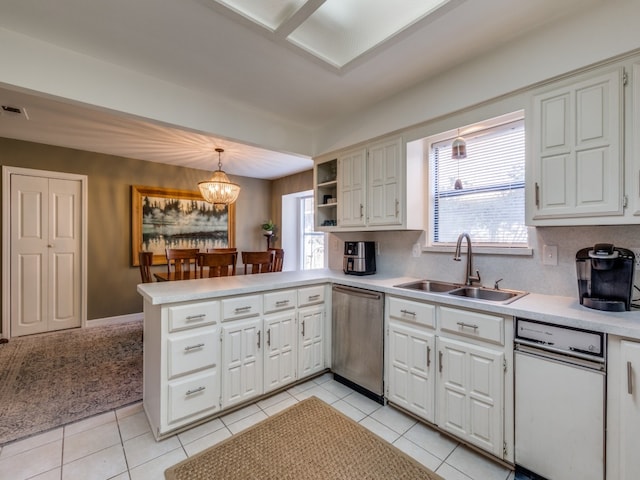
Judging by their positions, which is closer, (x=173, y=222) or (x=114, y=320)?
(x=114, y=320)

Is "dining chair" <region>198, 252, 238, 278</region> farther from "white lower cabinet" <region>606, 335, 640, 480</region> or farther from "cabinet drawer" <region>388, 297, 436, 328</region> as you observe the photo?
"white lower cabinet" <region>606, 335, 640, 480</region>

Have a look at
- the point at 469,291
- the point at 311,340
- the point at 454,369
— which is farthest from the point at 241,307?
the point at 469,291

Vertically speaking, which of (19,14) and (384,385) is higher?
(19,14)

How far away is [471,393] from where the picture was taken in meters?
1.72

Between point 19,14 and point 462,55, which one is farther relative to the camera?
point 462,55

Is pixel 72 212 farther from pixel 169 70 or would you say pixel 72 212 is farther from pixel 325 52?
pixel 325 52

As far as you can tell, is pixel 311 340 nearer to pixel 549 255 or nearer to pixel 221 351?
pixel 221 351

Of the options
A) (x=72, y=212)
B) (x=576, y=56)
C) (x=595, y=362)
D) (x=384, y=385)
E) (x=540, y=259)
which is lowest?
(x=384, y=385)

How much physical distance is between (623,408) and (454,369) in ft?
2.38

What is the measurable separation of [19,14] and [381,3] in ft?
6.35

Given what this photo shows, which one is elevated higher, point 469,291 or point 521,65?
point 521,65

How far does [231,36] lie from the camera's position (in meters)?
1.75

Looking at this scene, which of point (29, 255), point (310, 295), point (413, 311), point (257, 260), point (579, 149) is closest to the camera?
point (579, 149)

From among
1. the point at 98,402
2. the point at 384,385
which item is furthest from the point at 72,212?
the point at 384,385
